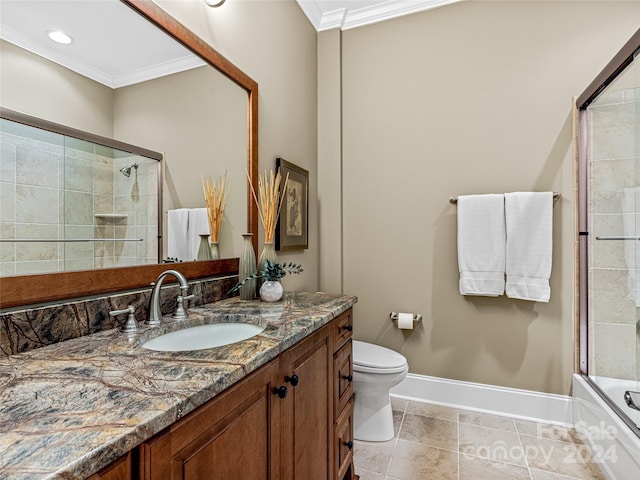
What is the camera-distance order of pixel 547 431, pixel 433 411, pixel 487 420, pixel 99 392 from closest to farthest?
pixel 99 392, pixel 547 431, pixel 487 420, pixel 433 411

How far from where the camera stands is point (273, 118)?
2035mm

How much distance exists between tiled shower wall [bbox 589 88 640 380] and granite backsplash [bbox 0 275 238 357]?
7.39ft

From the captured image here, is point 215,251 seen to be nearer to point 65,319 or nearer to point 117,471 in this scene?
point 65,319

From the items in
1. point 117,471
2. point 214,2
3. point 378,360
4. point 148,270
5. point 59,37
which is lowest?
point 378,360

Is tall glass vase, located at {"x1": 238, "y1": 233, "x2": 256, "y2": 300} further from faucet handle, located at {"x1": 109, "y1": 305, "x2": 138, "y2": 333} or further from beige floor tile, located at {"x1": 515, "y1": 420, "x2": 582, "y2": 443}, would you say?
beige floor tile, located at {"x1": 515, "y1": 420, "x2": 582, "y2": 443}

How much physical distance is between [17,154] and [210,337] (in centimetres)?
74

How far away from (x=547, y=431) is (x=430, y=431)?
68cm

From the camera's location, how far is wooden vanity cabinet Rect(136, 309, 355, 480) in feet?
2.04

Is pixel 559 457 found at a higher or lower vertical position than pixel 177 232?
lower

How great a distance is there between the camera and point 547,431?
2.02m

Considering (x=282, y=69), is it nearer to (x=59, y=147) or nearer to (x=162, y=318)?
(x=59, y=147)

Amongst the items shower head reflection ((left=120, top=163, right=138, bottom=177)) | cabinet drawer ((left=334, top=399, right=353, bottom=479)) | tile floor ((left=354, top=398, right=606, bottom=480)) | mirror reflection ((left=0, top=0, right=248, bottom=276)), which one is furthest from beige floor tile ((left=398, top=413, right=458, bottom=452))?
shower head reflection ((left=120, top=163, right=138, bottom=177))

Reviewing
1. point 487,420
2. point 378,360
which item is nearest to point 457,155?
point 378,360

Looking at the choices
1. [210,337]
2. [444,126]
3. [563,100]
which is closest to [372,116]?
[444,126]
